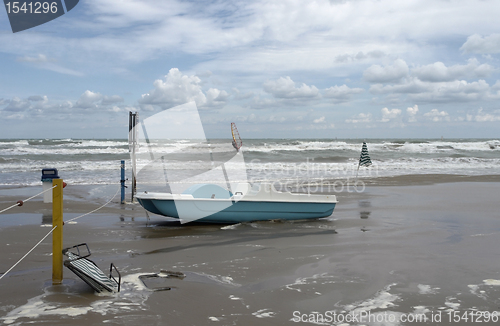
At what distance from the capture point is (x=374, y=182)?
17438mm

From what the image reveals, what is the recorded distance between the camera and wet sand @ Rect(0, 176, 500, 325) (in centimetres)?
405

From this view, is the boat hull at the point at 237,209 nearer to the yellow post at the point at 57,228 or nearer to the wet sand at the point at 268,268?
the wet sand at the point at 268,268

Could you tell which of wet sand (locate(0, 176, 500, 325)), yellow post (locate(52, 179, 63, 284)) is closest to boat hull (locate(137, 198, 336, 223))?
wet sand (locate(0, 176, 500, 325))

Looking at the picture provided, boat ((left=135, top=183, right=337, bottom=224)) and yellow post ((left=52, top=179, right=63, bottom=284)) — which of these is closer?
yellow post ((left=52, top=179, right=63, bottom=284))

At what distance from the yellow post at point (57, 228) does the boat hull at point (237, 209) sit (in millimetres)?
3699

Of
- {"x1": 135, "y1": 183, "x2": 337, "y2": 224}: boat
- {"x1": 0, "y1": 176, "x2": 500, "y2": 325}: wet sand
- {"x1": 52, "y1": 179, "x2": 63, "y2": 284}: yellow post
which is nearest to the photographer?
{"x1": 0, "y1": 176, "x2": 500, "y2": 325}: wet sand

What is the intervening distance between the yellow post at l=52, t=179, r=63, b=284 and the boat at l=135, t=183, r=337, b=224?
144 inches

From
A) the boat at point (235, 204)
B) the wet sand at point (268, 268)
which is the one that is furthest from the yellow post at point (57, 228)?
the boat at point (235, 204)

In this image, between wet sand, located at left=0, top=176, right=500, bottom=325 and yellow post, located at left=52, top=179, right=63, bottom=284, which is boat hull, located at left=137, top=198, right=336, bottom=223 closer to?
wet sand, located at left=0, top=176, right=500, bottom=325

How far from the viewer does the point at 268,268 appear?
559 centimetres

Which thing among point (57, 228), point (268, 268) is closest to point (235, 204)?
point (268, 268)

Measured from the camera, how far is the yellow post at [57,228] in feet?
15.1

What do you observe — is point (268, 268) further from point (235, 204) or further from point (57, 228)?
point (235, 204)

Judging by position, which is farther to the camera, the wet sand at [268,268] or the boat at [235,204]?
the boat at [235,204]
